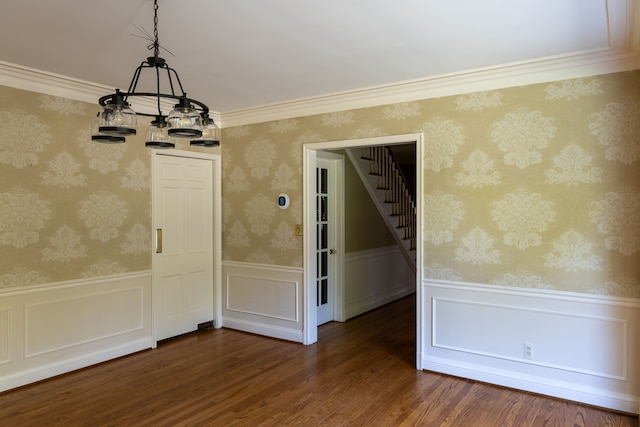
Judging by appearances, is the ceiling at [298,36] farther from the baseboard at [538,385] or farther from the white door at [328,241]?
the baseboard at [538,385]

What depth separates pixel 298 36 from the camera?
2787 mm

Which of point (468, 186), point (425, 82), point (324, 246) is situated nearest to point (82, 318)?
point (324, 246)

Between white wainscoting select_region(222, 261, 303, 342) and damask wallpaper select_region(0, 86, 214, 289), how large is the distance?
3.49ft

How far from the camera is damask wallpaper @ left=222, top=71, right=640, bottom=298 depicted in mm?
3070

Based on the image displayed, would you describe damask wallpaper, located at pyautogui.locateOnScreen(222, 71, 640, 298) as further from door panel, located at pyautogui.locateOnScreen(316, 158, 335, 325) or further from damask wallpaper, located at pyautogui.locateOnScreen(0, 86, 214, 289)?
damask wallpaper, located at pyautogui.locateOnScreen(0, 86, 214, 289)

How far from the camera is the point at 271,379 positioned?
367 cm

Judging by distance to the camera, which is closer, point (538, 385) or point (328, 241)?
point (538, 385)

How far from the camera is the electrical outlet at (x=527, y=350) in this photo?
3385 mm

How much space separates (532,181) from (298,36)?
2070 mm

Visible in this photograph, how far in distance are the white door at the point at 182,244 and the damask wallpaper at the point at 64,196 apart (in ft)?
0.63

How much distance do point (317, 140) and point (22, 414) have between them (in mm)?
3315

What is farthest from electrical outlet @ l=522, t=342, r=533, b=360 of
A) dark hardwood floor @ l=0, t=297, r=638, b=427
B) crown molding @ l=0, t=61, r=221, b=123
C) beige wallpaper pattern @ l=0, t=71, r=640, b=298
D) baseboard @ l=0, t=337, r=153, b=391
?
crown molding @ l=0, t=61, r=221, b=123

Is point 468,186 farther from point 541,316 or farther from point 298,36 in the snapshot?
point 298,36

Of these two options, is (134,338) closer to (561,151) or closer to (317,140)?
(317,140)
